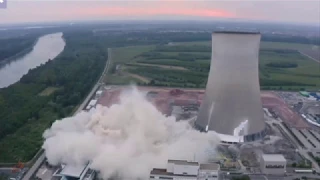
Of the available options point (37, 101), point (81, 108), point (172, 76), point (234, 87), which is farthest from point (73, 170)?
point (172, 76)

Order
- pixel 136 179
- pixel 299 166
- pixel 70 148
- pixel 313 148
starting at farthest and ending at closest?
1. pixel 313 148
2. pixel 299 166
3. pixel 70 148
4. pixel 136 179

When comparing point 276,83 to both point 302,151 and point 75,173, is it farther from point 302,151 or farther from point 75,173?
point 75,173

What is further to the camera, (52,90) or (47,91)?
(52,90)

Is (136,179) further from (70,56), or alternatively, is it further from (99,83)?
(70,56)

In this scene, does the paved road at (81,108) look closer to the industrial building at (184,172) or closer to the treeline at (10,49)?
the industrial building at (184,172)

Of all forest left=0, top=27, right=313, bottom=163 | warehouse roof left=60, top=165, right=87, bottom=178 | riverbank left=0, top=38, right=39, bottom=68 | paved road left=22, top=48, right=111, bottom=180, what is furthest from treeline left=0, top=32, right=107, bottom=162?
riverbank left=0, top=38, right=39, bottom=68

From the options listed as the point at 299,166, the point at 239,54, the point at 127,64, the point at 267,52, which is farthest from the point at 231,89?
the point at 267,52
